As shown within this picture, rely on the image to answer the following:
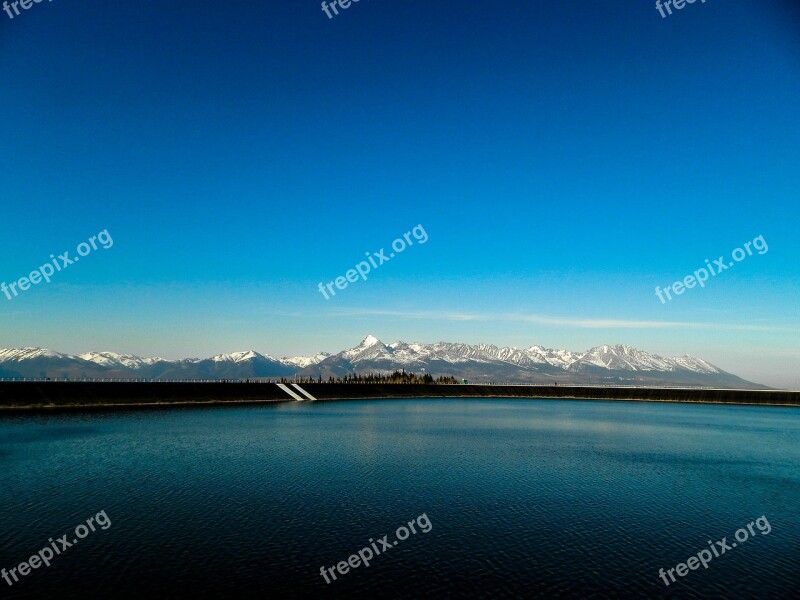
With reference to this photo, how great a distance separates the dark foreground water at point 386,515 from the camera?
25.7 m

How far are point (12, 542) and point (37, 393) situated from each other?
94.7 m

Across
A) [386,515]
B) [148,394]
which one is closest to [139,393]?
[148,394]

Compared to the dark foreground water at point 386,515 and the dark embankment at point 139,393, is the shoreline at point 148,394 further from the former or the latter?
the dark foreground water at point 386,515

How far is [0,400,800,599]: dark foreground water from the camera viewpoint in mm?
25734

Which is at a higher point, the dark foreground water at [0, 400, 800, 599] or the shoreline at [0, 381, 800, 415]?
the shoreline at [0, 381, 800, 415]

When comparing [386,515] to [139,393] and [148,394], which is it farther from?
[148,394]

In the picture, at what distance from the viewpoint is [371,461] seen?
58.3 m

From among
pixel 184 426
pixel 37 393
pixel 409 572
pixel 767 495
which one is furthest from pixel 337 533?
pixel 37 393

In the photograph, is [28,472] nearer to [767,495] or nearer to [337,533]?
[337,533]

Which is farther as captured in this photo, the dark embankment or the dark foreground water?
the dark embankment

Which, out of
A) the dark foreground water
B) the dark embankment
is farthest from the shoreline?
the dark foreground water

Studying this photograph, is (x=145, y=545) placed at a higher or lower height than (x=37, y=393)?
lower

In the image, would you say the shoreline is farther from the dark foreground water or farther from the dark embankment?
the dark foreground water

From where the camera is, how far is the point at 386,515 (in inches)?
1454
